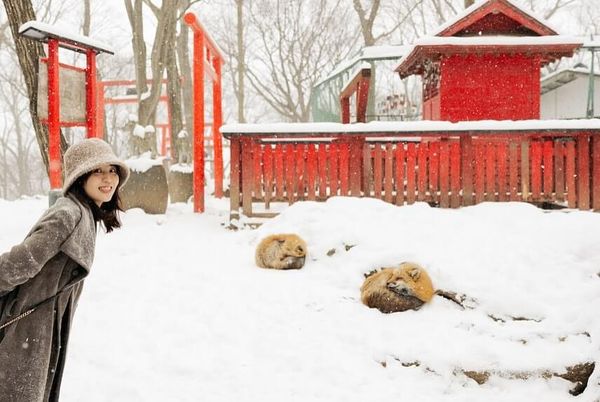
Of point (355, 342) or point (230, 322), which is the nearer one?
point (355, 342)

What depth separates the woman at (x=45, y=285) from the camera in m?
2.09

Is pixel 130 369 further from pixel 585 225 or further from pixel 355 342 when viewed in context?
pixel 585 225

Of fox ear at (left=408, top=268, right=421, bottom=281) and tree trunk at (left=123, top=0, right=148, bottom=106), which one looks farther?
tree trunk at (left=123, top=0, right=148, bottom=106)

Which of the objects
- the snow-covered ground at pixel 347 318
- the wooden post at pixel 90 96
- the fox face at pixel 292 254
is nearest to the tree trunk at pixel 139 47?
the wooden post at pixel 90 96

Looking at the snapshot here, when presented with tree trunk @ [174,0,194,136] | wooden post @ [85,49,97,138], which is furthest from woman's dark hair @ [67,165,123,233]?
tree trunk @ [174,0,194,136]

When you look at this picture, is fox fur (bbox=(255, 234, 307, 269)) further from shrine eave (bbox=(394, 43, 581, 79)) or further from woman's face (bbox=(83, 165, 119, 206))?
shrine eave (bbox=(394, 43, 581, 79))

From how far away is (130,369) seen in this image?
3939mm

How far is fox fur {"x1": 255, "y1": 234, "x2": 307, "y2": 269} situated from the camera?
6.29m

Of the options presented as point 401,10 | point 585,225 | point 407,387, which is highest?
point 401,10

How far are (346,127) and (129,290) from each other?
14.9 feet

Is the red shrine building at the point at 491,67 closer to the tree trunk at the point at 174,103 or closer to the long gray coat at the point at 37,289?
the tree trunk at the point at 174,103

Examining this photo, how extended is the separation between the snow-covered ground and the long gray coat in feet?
4.91

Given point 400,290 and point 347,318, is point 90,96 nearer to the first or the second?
point 347,318

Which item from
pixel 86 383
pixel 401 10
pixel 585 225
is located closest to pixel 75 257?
pixel 86 383
